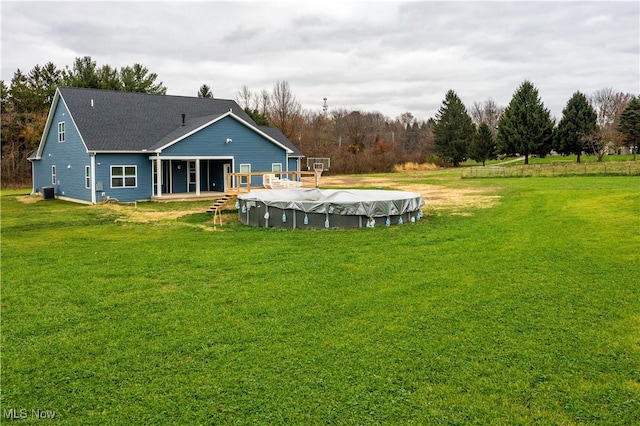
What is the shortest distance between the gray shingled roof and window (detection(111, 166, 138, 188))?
37.1 inches

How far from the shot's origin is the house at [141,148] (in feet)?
74.4

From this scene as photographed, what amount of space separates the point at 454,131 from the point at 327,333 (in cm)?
5354

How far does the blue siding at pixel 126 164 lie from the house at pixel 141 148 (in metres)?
0.04

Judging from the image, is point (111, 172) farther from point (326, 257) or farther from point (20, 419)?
point (20, 419)

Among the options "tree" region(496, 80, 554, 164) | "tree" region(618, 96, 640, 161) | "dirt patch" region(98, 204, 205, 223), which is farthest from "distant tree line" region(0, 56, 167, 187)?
"tree" region(618, 96, 640, 161)

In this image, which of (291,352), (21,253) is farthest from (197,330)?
(21,253)

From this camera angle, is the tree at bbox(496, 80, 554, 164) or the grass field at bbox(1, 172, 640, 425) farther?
the tree at bbox(496, 80, 554, 164)

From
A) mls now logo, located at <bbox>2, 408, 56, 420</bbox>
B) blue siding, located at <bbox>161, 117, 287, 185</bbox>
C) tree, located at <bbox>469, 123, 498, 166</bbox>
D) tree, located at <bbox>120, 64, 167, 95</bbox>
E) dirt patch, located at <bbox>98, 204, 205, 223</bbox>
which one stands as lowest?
mls now logo, located at <bbox>2, 408, 56, 420</bbox>

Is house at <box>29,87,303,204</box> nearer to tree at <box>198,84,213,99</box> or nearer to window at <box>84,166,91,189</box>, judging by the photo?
window at <box>84,166,91,189</box>

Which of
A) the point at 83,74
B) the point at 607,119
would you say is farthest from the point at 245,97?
the point at 607,119

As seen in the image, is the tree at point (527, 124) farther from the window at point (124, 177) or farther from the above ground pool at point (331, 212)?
the above ground pool at point (331, 212)

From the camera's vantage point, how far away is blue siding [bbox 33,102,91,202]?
23.2 m

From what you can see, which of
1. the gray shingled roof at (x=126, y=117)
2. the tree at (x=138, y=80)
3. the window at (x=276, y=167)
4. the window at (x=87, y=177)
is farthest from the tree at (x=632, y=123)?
the window at (x=87, y=177)

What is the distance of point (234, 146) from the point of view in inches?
993
